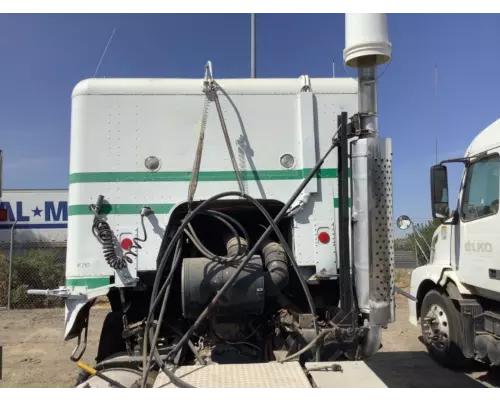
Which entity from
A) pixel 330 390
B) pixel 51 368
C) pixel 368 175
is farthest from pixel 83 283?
pixel 51 368

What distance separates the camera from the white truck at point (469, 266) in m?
5.52

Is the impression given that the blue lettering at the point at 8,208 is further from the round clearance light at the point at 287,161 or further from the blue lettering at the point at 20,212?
the round clearance light at the point at 287,161

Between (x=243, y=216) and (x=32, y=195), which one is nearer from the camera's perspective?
(x=243, y=216)

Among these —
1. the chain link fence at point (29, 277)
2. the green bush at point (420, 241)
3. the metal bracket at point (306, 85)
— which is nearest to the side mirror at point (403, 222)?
the metal bracket at point (306, 85)

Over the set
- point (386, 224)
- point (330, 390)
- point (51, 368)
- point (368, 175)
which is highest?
point (368, 175)

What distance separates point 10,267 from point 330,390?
10.9 metres

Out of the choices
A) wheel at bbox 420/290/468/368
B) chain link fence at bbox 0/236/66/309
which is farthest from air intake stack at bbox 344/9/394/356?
chain link fence at bbox 0/236/66/309

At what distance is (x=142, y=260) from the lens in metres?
4.23

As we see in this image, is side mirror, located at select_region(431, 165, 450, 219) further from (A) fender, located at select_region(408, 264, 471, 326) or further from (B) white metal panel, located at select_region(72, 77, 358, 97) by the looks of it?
(B) white metal panel, located at select_region(72, 77, 358, 97)

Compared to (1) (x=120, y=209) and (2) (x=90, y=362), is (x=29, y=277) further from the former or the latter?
(1) (x=120, y=209)

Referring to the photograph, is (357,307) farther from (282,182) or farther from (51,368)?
(51,368)

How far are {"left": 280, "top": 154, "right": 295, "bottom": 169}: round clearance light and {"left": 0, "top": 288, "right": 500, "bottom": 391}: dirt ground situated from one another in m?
3.16

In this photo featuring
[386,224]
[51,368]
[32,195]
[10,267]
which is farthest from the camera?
[32,195]

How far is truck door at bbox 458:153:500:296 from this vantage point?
5.41 meters
